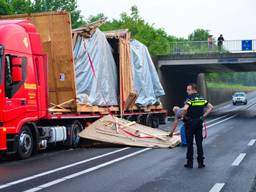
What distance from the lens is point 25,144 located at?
13281 millimetres

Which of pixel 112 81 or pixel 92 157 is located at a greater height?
pixel 112 81

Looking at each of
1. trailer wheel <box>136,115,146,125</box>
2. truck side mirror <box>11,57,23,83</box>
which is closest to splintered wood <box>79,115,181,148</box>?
truck side mirror <box>11,57,23,83</box>

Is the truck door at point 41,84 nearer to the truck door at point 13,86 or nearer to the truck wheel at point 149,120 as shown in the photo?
the truck door at point 13,86

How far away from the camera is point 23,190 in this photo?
8375 mm

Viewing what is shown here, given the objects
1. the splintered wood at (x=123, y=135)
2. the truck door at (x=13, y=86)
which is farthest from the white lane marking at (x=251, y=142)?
the truck door at (x=13, y=86)

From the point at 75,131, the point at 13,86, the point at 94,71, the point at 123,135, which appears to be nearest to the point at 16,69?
the point at 13,86

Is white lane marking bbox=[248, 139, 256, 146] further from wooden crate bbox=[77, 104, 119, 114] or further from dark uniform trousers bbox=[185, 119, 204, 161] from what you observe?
dark uniform trousers bbox=[185, 119, 204, 161]

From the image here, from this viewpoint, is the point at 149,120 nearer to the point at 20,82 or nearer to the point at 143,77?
the point at 143,77

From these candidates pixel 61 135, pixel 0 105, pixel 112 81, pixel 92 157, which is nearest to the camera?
pixel 0 105

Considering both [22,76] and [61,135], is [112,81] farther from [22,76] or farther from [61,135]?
[22,76]

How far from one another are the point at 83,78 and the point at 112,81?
2.45 m

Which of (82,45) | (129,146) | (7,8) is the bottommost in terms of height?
(129,146)

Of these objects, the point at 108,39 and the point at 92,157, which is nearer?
the point at 92,157

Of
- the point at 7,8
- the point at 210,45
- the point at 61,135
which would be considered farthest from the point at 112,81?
the point at 7,8
